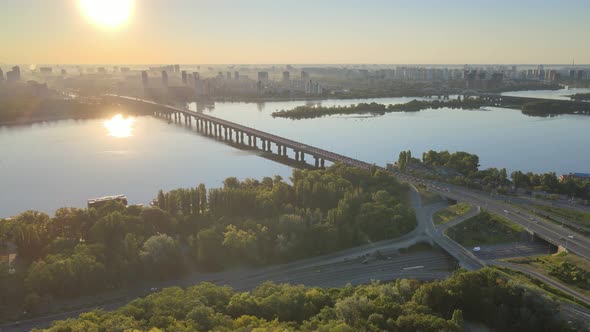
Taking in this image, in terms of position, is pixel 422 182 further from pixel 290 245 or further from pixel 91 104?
pixel 91 104

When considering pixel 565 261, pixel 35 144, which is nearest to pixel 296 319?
pixel 565 261

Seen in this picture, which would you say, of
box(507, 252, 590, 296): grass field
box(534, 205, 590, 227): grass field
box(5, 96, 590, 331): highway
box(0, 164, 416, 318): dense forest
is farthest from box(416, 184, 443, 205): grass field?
box(507, 252, 590, 296): grass field

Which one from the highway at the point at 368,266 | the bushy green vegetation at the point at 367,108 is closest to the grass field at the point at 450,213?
the highway at the point at 368,266

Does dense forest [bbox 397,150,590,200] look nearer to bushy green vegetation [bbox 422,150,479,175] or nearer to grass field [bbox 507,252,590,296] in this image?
bushy green vegetation [bbox 422,150,479,175]

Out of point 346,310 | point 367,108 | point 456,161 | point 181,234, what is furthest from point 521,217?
point 367,108

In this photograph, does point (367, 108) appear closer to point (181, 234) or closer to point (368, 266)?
point (181, 234)

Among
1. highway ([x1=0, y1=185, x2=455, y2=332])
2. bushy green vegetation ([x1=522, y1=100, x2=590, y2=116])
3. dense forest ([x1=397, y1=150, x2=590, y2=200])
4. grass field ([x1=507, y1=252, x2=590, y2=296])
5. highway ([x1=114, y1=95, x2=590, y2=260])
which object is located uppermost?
bushy green vegetation ([x1=522, y1=100, x2=590, y2=116])
